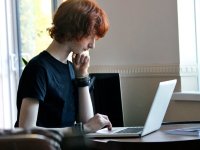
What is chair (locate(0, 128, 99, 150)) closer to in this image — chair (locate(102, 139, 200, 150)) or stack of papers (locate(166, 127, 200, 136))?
chair (locate(102, 139, 200, 150))

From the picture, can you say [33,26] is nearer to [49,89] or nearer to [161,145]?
[49,89]

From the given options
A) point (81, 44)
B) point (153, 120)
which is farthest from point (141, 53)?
point (153, 120)

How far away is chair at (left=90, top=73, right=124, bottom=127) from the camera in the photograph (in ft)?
9.05

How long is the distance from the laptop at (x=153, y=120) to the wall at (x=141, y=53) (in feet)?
2.39

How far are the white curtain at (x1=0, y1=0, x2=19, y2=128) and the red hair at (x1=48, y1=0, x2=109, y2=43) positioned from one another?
184 centimetres

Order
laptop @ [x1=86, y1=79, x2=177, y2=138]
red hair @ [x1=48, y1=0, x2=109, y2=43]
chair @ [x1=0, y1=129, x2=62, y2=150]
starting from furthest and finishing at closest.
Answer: red hair @ [x1=48, y1=0, x2=109, y2=43] < laptop @ [x1=86, y1=79, x2=177, y2=138] < chair @ [x1=0, y1=129, x2=62, y2=150]

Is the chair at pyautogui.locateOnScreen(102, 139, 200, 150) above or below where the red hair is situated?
below

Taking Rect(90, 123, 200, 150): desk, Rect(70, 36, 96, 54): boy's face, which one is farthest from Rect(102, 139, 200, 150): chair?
Rect(70, 36, 96, 54): boy's face

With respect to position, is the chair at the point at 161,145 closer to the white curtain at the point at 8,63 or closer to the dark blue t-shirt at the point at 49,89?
the dark blue t-shirt at the point at 49,89

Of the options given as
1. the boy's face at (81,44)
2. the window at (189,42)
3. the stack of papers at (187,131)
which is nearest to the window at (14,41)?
the window at (189,42)

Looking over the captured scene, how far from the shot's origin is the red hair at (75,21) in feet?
6.75

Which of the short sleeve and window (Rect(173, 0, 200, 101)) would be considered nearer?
the short sleeve

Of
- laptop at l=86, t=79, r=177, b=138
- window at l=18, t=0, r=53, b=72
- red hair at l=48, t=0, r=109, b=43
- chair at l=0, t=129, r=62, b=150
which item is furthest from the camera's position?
window at l=18, t=0, r=53, b=72

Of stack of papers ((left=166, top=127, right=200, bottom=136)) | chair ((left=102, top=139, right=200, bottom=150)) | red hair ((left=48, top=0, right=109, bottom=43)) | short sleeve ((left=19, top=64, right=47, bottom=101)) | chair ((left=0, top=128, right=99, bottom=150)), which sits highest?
red hair ((left=48, top=0, right=109, bottom=43))
